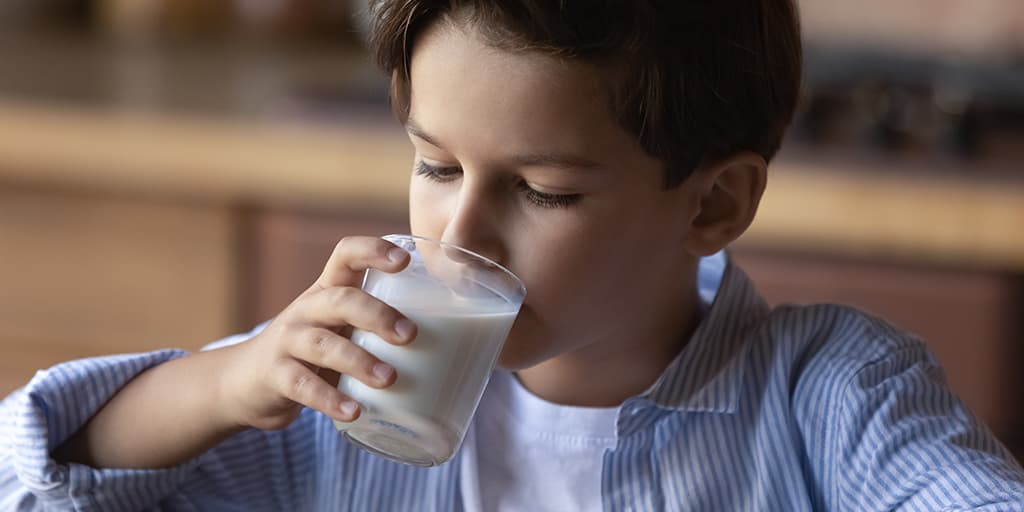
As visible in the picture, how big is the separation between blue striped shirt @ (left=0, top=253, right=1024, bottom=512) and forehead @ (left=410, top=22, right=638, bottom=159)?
9.8 inches

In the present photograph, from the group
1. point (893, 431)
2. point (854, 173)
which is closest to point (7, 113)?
point (854, 173)

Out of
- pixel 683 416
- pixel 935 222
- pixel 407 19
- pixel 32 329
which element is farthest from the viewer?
pixel 32 329

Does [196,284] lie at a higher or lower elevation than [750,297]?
lower

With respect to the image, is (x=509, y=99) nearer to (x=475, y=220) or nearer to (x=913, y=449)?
(x=475, y=220)

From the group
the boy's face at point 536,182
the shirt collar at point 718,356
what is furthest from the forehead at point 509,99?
the shirt collar at point 718,356

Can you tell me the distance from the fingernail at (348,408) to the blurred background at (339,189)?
117 cm

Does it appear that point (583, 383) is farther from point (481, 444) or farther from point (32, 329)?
point (32, 329)

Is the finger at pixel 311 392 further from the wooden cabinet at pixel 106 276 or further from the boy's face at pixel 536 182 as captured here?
the wooden cabinet at pixel 106 276

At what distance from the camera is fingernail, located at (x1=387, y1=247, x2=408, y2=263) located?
93 cm

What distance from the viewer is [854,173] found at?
199 cm

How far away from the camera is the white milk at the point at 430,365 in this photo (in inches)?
36.6

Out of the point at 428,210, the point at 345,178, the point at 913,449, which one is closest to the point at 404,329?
the point at 428,210

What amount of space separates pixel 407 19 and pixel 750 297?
0.38 meters

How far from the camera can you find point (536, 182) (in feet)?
3.29
